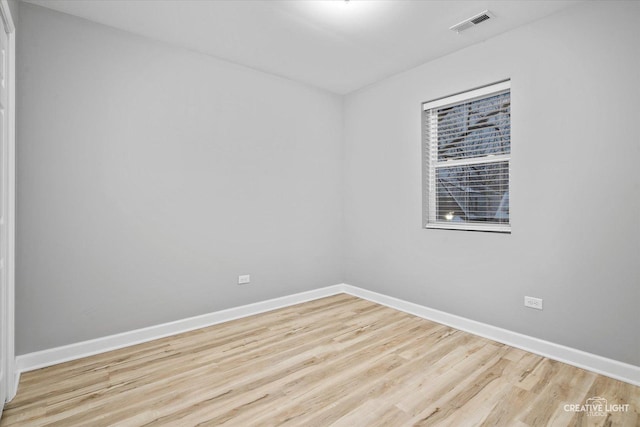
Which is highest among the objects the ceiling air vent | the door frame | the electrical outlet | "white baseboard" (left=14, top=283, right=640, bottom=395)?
the ceiling air vent

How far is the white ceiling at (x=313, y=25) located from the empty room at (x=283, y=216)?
0.9 inches

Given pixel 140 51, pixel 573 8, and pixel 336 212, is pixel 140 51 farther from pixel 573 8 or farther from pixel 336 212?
pixel 573 8

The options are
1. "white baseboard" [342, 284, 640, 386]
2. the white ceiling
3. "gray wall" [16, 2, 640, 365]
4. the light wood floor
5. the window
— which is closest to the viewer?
the light wood floor

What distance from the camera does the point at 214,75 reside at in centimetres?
343

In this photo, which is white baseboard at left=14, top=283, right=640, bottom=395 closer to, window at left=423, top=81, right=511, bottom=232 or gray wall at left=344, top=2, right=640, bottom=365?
gray wall at left=344, top=2, right=640, bottom=365

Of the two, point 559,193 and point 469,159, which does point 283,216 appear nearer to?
point 469,159

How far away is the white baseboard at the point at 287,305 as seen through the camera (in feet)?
7.95

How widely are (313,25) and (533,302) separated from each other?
3.02 meters

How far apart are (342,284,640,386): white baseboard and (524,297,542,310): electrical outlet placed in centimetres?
27

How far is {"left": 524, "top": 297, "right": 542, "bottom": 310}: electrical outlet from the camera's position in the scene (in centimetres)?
275

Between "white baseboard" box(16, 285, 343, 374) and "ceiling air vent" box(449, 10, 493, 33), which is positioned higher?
"ceiling air vent" box(449, 10, 493, 33)

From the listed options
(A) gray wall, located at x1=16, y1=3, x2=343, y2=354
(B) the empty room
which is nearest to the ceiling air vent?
(B) the empty room

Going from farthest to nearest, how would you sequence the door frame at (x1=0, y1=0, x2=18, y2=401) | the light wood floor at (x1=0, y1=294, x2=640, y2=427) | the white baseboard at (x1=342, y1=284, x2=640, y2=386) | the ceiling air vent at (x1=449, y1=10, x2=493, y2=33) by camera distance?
the ceiling air vent at (x1=449, y1=10, x2=493, y2=33)
the white baseboard at (x1=342, y1=284, x2=640, y2=386)
the door frame at (x1=0, y1=0, x2=18, y2=401)
the light wood floor at (x1=0, y1=294, x2=640, y2=427)

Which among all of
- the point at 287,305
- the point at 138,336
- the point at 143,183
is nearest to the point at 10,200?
the point at 143,183
